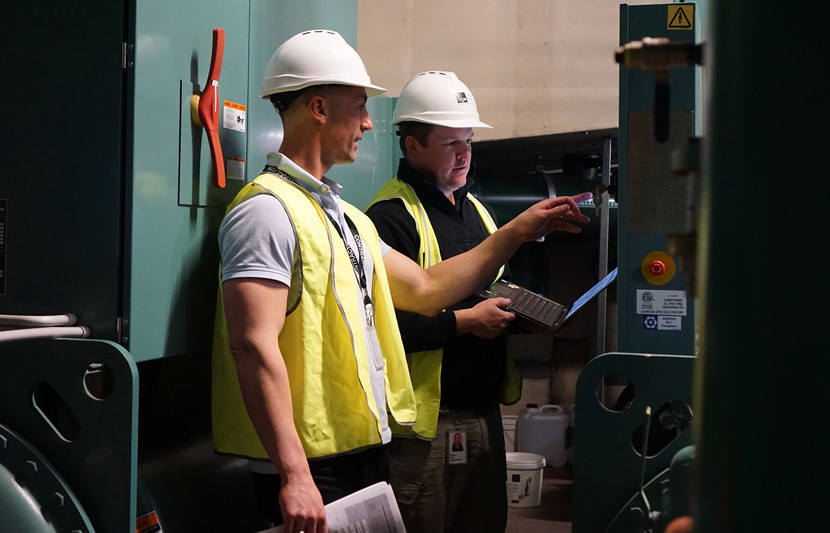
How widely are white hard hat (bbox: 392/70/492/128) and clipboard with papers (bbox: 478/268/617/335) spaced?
581 mm

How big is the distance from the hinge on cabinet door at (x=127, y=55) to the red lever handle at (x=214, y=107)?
0.26m

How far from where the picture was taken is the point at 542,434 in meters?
5.86

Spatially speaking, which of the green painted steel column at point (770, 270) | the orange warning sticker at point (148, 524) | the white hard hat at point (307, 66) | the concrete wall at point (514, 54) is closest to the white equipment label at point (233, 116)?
the white hard hat at point (307, 66)

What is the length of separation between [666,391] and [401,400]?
2.16ft

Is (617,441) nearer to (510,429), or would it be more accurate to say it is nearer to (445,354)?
(445,354)

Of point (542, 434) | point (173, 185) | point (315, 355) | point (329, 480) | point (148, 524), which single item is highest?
point (173, 185)

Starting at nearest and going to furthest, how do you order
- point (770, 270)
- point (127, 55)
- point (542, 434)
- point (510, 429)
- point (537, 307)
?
1. point (770, 270)
2. point (127, 55)
3. point (537, 307)
4. point (542, 434)
5. point (510, 429)

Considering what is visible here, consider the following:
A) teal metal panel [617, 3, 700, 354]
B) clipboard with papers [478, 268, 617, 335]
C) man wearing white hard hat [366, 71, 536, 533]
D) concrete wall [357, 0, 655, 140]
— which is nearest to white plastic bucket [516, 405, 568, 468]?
concrete wall [357, 0, 655, 140]

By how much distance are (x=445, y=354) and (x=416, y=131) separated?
0.79 m

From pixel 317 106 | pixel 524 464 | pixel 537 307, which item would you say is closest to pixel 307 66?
pixel 317 106

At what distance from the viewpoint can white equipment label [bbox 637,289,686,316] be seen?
2.26 metres

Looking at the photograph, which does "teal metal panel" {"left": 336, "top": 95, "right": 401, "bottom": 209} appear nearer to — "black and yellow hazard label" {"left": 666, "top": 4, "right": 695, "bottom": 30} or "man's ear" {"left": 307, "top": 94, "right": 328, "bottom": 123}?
"man's ear" {"left": 307, "top": 94, "right": 328, "bottom": 123}

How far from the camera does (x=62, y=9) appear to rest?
1.95m

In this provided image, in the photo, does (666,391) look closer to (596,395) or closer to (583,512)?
(596,395)
